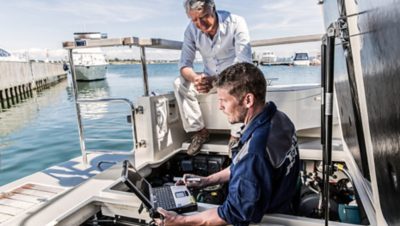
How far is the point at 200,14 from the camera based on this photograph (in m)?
2.22

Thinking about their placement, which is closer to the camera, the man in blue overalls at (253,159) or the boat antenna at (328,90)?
the boat antenna at (328,90)

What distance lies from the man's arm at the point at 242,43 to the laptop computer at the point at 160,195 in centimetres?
123

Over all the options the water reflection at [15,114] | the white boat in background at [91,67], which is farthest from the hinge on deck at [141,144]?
the white boat in background at [91,67]

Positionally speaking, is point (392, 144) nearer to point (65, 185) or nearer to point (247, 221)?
point (247, 221)

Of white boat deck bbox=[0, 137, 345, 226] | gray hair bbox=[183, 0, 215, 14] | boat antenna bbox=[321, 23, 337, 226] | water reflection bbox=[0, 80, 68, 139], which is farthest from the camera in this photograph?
water reflection bbox=[0, 80, 68, 139]

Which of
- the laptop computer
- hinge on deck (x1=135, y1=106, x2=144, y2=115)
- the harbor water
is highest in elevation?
hinge on deck (x1=135, y1=106, x2=144, y2=115)

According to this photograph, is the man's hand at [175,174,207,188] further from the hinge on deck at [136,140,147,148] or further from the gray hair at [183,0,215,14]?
the gray hair at [183,0,215,14]

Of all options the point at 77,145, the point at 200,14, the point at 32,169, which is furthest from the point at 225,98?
the point at 77,145

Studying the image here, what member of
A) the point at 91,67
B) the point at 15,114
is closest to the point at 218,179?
the point at 15,114

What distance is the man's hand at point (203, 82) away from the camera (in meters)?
2.39

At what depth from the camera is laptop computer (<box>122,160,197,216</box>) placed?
1.39 m

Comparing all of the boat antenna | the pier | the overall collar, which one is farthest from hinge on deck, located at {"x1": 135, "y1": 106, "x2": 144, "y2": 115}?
the pier

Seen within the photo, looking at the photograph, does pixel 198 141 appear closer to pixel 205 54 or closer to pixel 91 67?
pixel 205 54

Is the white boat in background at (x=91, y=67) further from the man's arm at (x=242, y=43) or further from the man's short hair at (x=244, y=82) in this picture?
the man's short hair at (x=244, y=82)
